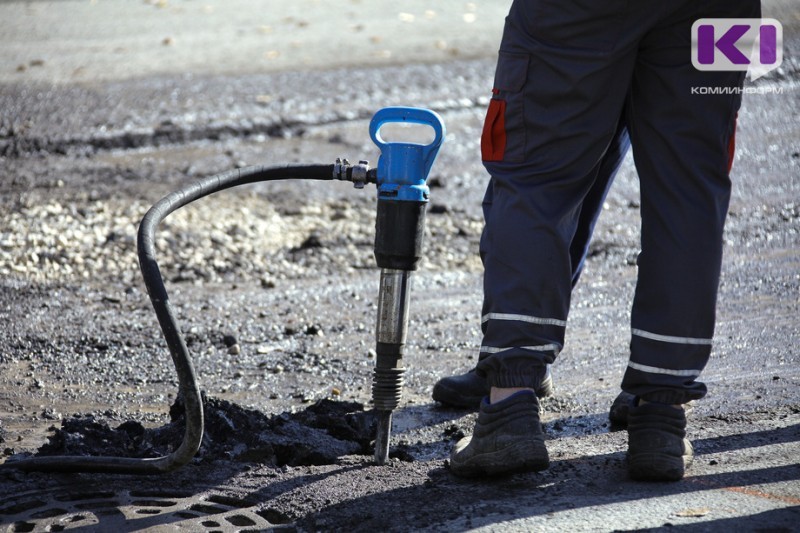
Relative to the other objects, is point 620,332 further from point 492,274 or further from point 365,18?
point 365,18

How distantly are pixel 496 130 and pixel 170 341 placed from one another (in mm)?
1069

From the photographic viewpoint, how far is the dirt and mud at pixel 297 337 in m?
2.72

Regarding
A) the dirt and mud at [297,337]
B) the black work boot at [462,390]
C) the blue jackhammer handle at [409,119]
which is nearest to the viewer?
the dirt and mud at [297,337]

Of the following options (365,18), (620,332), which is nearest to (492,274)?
(620,332)

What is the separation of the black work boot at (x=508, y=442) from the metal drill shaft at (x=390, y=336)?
28 cm

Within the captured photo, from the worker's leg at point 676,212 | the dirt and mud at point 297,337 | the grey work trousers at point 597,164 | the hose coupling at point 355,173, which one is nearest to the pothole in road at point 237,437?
the dirt and mud at point 297,337

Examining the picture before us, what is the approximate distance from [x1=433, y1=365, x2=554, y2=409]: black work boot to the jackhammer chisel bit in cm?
53

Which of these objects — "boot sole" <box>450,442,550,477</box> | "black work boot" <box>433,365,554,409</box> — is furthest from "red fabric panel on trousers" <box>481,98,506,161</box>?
"black work boot" <box>433,365,554,409</box>

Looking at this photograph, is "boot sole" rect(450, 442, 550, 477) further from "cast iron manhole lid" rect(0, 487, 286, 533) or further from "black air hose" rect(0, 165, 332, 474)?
"black air hose" rect(0, 165, 332, 474)

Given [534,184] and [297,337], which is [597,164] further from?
[297,337]

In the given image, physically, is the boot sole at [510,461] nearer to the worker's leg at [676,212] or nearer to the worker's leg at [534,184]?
the worker's leg at [534,184]

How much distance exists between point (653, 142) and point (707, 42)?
13.0 inches

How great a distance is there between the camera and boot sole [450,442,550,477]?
2.75 m

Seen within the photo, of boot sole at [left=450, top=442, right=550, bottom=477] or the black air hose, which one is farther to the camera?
boot sole at [left=450, top=442, right=550, bottom=477]
